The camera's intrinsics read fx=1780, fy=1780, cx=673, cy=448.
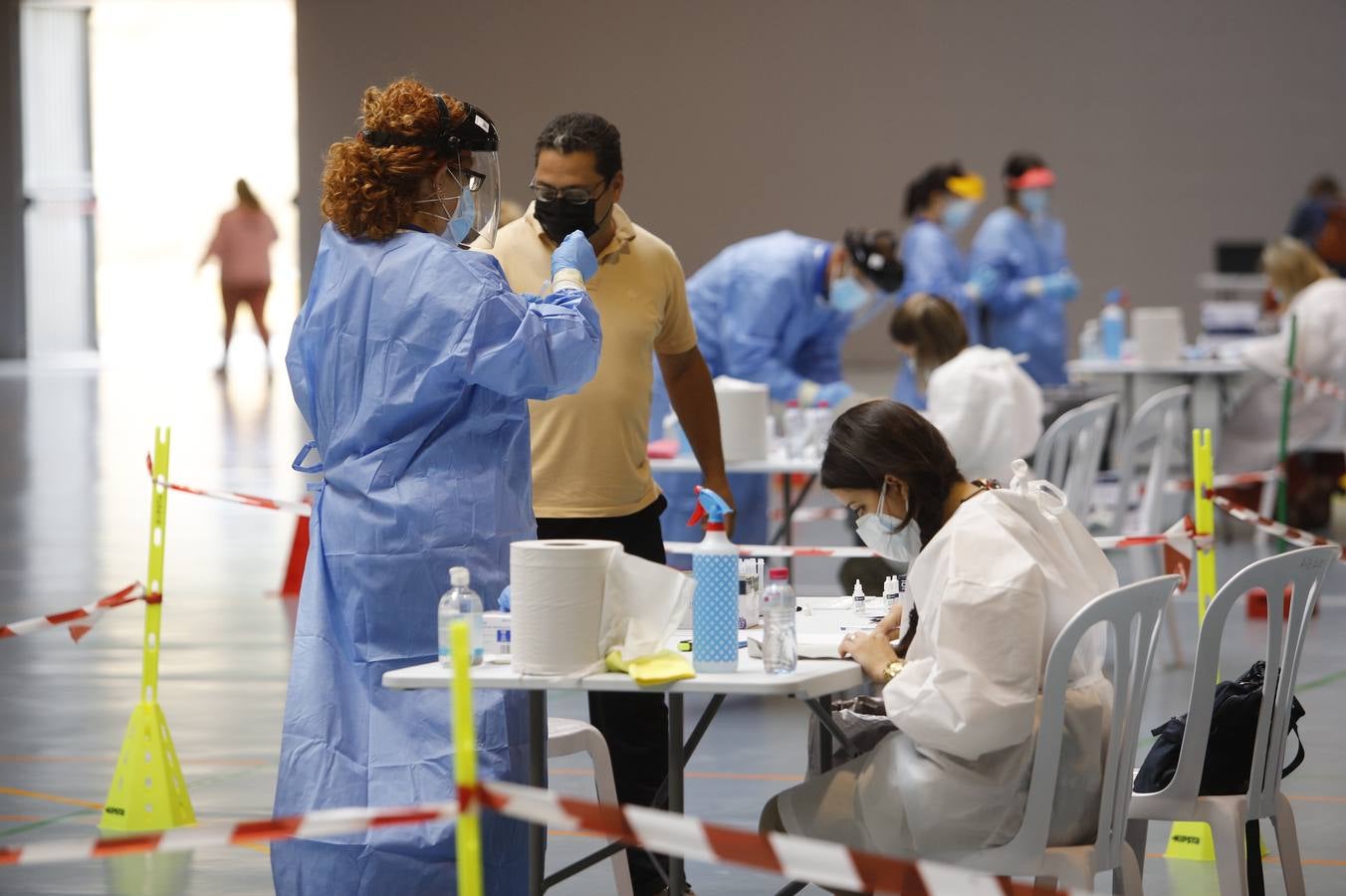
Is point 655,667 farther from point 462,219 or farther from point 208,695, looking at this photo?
point 208,695

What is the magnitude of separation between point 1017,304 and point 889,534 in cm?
664

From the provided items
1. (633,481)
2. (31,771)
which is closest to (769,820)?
(633,481)

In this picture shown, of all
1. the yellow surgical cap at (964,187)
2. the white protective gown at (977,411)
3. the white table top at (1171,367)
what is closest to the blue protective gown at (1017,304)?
the yellow surgical cap at (964,187)

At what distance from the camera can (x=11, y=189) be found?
61.9 ft

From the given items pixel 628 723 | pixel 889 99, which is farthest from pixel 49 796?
pixel 889 99

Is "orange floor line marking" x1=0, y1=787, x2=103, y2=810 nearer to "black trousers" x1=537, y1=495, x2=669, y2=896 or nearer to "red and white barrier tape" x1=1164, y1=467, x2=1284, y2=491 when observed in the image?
"black trousers" x1=537, y1=495, x2=669, y2=896

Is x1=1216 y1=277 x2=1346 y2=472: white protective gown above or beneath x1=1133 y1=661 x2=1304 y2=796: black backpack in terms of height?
above

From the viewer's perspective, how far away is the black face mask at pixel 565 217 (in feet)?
10.9

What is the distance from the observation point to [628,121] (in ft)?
58.6

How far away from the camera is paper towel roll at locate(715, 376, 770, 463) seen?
5277 millimetres

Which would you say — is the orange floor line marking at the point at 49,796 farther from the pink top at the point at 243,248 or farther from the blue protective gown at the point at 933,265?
the pink top at the point at 243,248

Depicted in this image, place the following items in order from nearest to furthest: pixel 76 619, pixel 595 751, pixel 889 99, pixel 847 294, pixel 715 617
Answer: pixel 715 617
pixel 595 751
pixel 76 619
pixel 847 294
pixel 889 99

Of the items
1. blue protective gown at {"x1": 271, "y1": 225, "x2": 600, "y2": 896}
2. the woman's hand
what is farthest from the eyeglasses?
the woman's hand

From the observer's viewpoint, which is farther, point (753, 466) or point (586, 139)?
point (753, 466)
